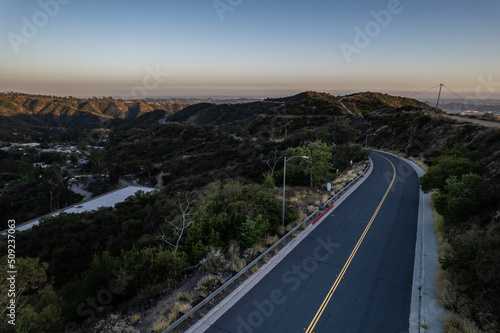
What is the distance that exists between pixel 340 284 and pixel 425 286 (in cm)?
394

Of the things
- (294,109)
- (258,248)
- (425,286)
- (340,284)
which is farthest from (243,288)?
(294,109)

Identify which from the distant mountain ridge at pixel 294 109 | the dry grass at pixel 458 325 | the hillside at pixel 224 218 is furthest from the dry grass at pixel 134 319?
the distant mountain ridge at pixel 294 109

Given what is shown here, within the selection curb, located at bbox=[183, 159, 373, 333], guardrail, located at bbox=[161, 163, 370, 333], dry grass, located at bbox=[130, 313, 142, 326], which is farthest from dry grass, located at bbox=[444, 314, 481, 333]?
dry grass, located at bbox=[130, 313, 142, 326]

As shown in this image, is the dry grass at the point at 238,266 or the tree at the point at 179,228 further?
the tree at the point at 179,228

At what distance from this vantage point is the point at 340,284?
37.5 ft

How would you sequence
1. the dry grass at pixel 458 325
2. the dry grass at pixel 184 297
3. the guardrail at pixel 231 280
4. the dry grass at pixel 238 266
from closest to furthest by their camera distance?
1. the dry grass at pixel 458 325
2. the guardrail at pixel 231 280
3. the dry grass at pixel 184 297
4. the dry grass at pixel 238 266

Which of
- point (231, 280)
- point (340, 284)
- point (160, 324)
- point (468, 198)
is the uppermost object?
point (468, 198)

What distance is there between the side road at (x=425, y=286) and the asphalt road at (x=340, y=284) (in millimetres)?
296

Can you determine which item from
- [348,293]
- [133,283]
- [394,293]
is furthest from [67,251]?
[394,293]

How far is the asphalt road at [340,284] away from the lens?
9.13 m

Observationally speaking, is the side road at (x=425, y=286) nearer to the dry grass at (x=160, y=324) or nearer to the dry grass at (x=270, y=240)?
the dry grass at (x=270, y=240)

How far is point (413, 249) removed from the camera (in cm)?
1494

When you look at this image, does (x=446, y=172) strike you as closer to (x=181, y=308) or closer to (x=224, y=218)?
(x=224, y=218)

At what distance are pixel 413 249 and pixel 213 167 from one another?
51.0m
